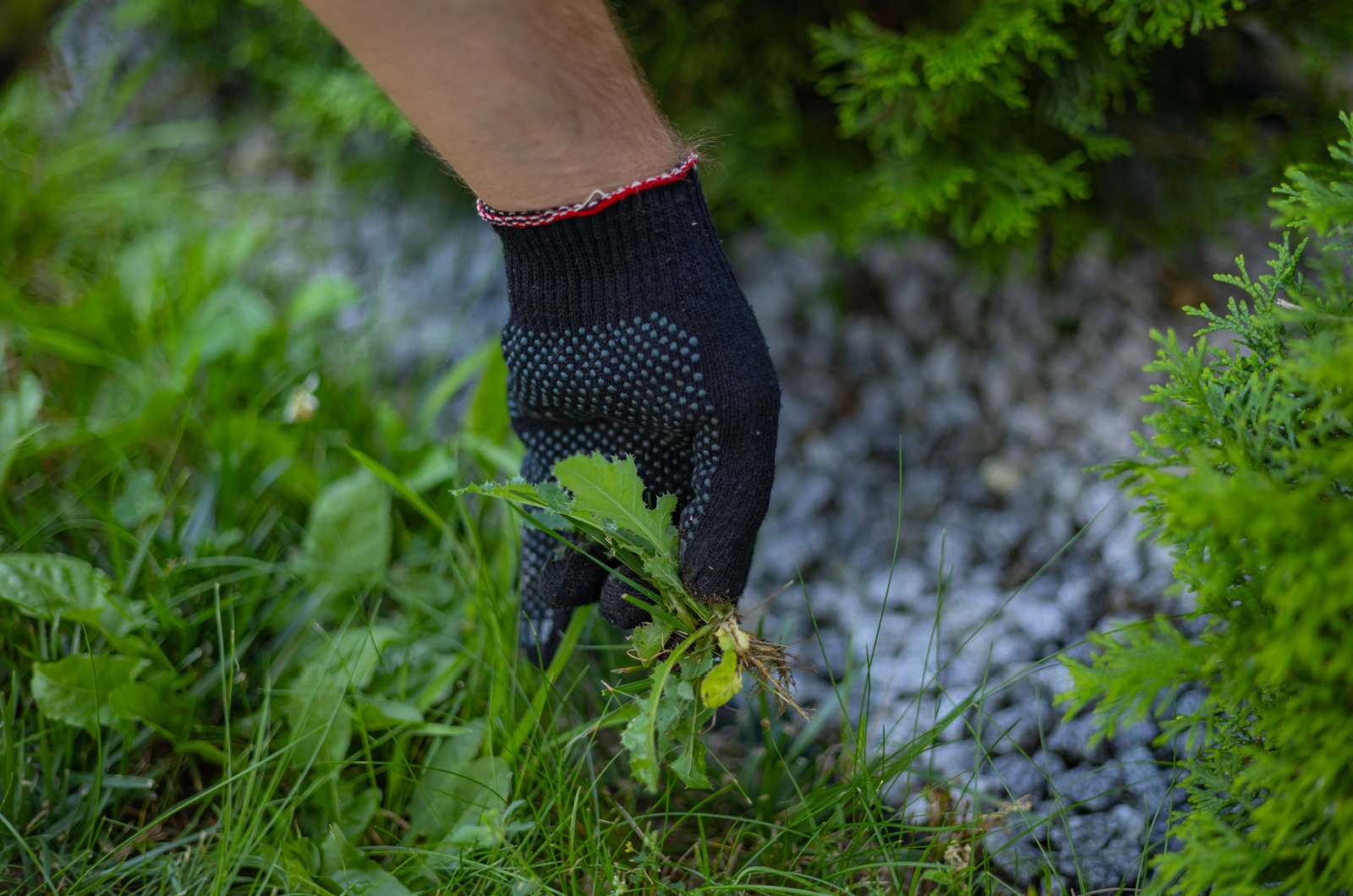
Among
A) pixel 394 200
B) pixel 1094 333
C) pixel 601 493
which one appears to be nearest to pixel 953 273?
pixel 1094 333

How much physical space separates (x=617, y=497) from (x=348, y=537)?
70 centimetres

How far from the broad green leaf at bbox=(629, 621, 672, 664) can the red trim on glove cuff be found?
0.52m

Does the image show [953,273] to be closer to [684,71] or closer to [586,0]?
[684,71]

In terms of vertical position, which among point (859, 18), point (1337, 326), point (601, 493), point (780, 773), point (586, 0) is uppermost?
point (586, 0)

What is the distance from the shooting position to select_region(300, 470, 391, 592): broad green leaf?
148 centimetres

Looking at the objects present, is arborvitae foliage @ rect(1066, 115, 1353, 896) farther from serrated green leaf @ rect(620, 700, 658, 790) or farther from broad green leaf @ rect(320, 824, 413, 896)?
broad green leaf @ rect(320, 824, 413, 896)

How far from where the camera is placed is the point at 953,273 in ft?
6.78

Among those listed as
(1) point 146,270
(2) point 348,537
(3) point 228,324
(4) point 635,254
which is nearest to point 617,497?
(4) point 635,254

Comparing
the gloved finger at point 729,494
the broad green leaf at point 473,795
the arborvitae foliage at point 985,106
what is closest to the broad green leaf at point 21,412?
the arborvitae foliage at point 985,106

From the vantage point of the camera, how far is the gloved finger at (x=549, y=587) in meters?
1.22

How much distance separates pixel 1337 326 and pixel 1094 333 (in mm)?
1107

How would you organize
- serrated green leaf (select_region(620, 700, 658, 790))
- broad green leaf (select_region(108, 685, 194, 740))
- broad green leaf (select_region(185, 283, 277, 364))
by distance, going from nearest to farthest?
serrated green leaf (select_region(620, 700, 658, 790)), broad green leaf (select_region(108, 685, 194, 740)), broad green leaf (select_region(185, 283, 277, 364))

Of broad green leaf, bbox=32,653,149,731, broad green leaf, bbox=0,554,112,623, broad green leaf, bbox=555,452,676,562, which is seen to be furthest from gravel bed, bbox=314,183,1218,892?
broad green leaf, bbox=32,653,149,731

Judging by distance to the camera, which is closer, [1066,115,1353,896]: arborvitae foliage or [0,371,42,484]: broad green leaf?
[1066,115,1353,896]: arborvitae foliage
